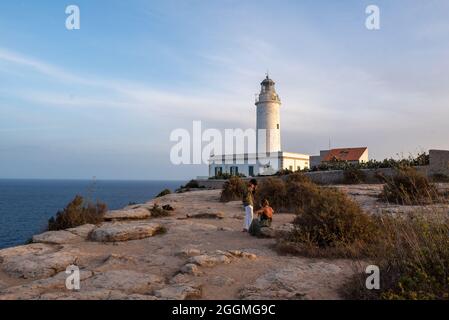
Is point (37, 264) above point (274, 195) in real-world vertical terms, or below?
below

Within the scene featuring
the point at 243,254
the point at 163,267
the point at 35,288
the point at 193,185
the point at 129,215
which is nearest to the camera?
the point at 35,288

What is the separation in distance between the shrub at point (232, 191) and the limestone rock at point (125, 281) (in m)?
11.7

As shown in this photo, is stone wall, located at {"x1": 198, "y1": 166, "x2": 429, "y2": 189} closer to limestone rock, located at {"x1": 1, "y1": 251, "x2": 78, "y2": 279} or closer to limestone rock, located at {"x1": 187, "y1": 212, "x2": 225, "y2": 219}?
limestone rock, located at {"x1": 187, "y1": 212, "x2": 225, "y2": 219}

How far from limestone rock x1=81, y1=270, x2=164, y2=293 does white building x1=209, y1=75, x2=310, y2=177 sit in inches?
1260

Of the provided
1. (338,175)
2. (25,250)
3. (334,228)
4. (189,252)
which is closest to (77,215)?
(25,250)

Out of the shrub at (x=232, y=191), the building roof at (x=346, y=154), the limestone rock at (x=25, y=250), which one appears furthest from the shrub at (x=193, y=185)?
the limestone rock at (x=25, y=250)

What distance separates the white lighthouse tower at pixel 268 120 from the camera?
3928 cm

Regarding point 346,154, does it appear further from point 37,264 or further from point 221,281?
point 37,264

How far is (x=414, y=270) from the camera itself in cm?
452

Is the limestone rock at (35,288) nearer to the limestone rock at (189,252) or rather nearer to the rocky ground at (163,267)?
the rocky ground at (163,267)

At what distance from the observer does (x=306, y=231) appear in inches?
281

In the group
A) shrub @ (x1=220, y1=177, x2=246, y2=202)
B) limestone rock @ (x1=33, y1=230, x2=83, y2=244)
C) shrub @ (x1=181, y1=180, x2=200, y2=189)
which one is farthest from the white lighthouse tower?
limestone rock @ (x1=33, y1=230, x2=83, y2=244)

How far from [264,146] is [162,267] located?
Result: 34017mm
